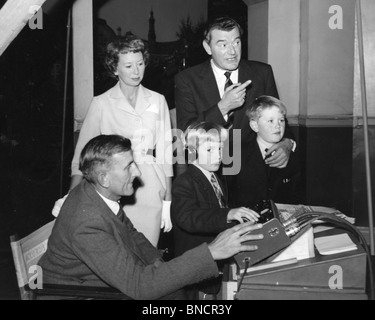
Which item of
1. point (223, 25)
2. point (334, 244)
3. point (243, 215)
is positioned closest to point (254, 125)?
point (223, 25)

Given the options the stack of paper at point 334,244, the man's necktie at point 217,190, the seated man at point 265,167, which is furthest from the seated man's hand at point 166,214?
the stack of paper at point 334,244

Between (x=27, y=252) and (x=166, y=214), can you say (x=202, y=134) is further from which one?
(x=27, y=252)

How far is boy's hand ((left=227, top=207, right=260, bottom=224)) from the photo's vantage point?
6.23 feet

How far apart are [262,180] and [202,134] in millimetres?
599

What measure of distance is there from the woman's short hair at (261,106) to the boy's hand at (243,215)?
3.36ft

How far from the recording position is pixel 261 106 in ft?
9.66

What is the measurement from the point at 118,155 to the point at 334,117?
14.4 feet

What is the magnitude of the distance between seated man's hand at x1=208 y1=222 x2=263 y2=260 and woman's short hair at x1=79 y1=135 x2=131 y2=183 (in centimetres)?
65

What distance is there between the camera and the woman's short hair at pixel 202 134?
8.40 feet

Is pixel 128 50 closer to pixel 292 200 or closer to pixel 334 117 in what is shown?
pixel 292 200

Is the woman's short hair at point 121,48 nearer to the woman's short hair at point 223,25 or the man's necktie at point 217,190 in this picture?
the woman's short hair at point 223,25

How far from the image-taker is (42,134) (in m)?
4.76
